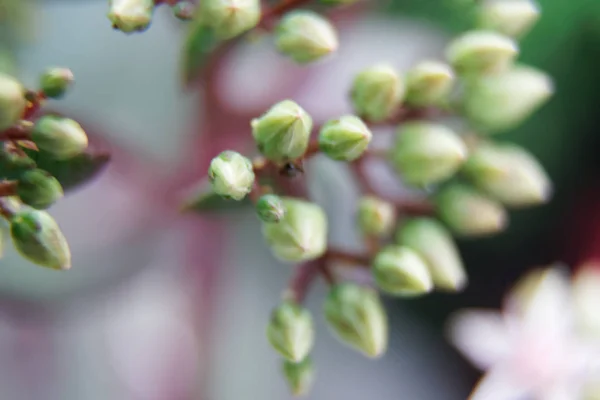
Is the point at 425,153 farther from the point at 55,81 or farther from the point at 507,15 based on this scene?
the point at 55,81

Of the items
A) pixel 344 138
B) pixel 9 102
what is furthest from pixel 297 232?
pixel 9 102

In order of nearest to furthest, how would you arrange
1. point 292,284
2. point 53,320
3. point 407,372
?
point 292,284 < point 53,320 < point 407,372

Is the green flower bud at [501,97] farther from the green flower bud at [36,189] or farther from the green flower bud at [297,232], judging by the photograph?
the green flower bud at [36,189]

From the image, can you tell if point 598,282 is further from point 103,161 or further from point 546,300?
point 103,161

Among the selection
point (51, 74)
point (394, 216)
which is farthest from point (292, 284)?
point (51, 74)

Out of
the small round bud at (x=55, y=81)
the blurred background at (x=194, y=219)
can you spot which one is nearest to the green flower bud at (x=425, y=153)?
the blurred background at (x=194, y=219)

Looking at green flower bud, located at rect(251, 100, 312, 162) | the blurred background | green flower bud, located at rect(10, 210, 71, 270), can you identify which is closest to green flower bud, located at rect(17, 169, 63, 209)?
green flower bud, located at rect(10, 210, 71, 270)

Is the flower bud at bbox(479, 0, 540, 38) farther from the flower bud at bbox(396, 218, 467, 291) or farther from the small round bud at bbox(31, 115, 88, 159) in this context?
the small round bud at bbox(31, 115, 88, 159)
